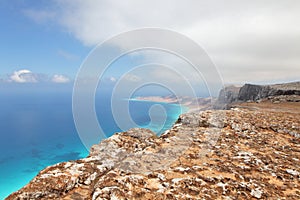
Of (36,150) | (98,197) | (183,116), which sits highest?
(183,116)

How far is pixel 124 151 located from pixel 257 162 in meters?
6.80

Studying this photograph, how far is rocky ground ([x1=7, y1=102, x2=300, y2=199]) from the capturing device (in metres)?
5.45

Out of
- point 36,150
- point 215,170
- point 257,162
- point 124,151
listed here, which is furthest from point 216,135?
point 36,150

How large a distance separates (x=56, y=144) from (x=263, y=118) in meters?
146

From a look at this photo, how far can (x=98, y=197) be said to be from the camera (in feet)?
16.4

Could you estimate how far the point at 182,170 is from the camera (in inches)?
267

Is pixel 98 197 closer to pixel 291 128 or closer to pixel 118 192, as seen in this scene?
pixel 118 192

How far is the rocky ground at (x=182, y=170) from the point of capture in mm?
5449

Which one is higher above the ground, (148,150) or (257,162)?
(148,150)

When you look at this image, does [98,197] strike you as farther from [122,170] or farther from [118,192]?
[122,170]

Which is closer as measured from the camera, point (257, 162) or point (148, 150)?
point (257, 162)

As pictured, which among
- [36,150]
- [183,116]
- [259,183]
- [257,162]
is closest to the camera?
[259,183]

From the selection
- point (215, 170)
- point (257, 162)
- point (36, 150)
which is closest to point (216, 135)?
point (257, 162)

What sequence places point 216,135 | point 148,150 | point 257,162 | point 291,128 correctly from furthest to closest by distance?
point 291,128 < point 216,135 < point 148,150 < point 257,162
